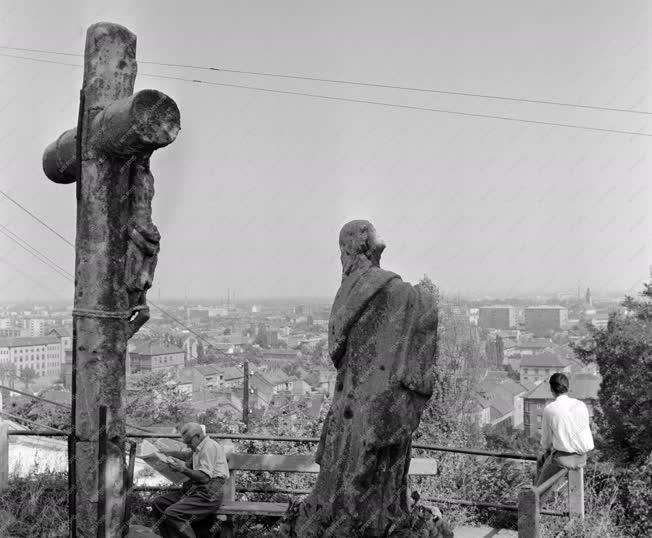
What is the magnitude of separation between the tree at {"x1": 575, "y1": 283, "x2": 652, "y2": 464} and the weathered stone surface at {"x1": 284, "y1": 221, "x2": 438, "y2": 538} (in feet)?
76.8

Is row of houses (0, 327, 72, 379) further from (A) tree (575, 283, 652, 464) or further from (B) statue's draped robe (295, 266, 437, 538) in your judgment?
(B) statue's draped robe (295, 266, 437, 538)

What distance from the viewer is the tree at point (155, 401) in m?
21.2

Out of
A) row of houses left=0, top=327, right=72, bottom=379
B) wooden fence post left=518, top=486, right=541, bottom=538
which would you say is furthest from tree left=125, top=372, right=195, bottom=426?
row of houses left=0, top=327, right=72, bottom=379

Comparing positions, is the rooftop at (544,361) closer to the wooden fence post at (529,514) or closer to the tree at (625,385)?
the tree at (625,385)

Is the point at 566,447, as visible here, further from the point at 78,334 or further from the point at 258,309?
the point at 258,309

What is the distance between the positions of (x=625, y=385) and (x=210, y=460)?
24712mm

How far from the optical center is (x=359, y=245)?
401 cm

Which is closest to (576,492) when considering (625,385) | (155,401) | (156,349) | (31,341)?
(155,401)

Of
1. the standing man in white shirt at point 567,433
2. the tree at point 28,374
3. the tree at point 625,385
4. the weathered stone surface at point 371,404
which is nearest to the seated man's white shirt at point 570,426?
the standing man in white shirt at point 567,433

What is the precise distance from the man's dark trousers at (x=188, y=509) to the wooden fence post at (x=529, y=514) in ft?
8.61

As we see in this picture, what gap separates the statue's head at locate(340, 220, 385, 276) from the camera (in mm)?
4012

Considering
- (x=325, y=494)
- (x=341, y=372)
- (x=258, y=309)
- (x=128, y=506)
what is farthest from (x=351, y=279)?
(x=258, y=309)

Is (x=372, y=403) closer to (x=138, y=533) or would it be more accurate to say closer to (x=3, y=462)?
(x=138, y=533)

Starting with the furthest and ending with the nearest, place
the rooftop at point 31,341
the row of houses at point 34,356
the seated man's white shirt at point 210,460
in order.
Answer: the row of houses at point 34,356 < the rooftop at point 31,341 < the seated man's white shirt at point 210,460
